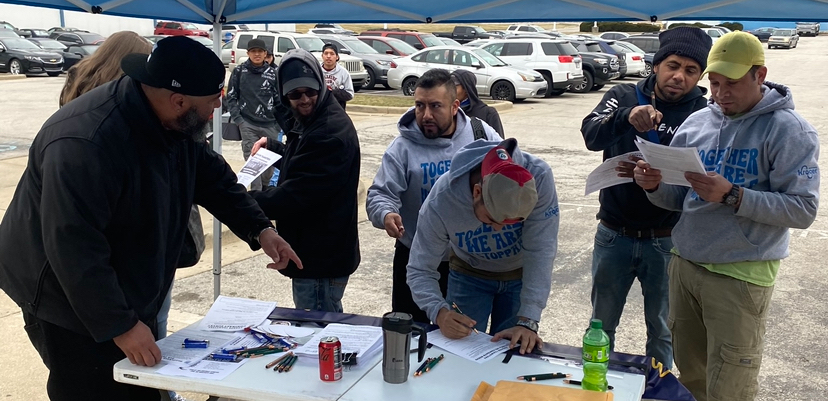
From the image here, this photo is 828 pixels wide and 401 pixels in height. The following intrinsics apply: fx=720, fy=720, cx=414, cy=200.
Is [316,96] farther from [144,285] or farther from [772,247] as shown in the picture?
[772,247]

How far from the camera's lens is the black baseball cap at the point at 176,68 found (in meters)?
2.54

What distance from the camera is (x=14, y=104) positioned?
17.8m

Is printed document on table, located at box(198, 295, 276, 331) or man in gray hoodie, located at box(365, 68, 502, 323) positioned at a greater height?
man in gray hoodie, located at box(365, 68, 502, 323)

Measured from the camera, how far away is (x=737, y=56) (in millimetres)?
2975

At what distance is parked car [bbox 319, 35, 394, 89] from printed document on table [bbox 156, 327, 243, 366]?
19620 millimetres

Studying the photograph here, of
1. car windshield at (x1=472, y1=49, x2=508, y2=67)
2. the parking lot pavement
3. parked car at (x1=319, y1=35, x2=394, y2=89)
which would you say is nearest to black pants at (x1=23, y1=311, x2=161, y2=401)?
the parking lot pavement

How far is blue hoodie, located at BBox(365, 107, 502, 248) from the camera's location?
377cm

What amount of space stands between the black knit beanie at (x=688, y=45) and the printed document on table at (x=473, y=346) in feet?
Answer: 5.70

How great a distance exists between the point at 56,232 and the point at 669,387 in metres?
2.22

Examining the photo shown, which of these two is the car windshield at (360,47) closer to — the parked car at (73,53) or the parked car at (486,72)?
the parked car at (486,72)

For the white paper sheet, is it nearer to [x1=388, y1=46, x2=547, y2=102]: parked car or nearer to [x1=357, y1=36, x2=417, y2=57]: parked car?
[x1=388, y1=46, x2=547, y2=102]: parked car

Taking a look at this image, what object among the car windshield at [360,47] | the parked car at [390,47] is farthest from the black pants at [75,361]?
the parked car at [390,47]

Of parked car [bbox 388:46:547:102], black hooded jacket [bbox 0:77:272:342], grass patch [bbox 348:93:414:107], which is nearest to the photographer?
black hooded jacket [bbox 0:77:272:342]

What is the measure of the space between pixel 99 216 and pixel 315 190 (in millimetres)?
1311
